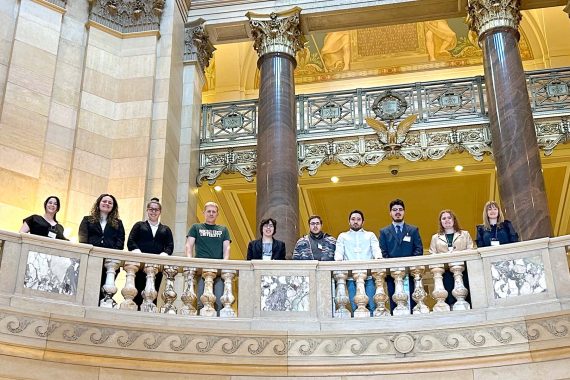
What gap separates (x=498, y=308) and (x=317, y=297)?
1.77 meters

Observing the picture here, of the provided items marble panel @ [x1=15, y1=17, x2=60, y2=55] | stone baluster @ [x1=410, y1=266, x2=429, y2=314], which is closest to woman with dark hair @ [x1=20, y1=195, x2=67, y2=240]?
stone baluster @ [x1=410, y1=266, x2=429, y2=314]

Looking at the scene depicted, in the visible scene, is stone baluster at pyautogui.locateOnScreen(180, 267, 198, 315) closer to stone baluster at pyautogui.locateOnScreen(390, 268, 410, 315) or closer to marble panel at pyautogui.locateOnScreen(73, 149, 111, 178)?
stone baluster at pyautogui.locateOnScreen(390, 268, 410, 315)

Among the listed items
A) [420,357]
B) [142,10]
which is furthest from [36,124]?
[420,357]

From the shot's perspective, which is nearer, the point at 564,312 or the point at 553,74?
the point at 564,312

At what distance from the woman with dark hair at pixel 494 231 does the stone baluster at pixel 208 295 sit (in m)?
2.75

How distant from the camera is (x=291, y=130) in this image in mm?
14188

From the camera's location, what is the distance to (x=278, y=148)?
13.8 m

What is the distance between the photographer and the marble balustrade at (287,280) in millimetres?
7836

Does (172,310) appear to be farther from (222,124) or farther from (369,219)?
(369,219)

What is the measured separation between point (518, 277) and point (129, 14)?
365 inches

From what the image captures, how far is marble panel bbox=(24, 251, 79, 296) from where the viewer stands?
7.84m

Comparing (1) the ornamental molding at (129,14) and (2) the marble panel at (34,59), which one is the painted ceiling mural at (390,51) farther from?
(2) the marble panel at (34,59)

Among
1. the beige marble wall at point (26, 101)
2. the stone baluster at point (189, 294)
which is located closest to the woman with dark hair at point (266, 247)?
the stone baluster at point (189, 294)

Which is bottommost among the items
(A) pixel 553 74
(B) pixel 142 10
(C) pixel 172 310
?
(C) pixel 172 310
